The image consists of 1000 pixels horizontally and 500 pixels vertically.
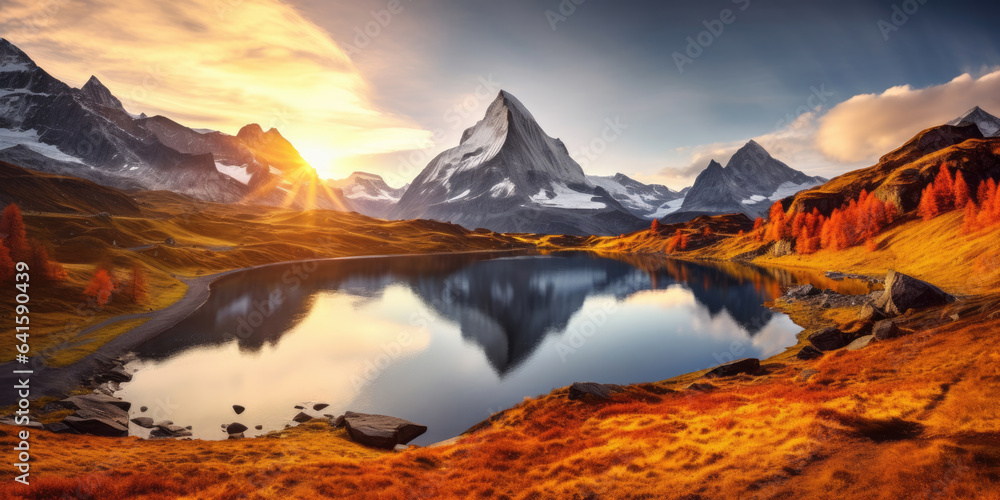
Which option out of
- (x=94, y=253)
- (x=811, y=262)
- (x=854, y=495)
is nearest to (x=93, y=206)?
(x=94, y=253)

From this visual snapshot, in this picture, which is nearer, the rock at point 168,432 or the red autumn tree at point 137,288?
the rock at point 168,432

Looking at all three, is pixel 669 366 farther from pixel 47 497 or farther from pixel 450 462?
pixel 47 497

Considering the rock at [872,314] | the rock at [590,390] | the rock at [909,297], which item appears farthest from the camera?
the rock at [872,314]

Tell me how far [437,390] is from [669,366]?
96.3ft

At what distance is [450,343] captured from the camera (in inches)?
2427

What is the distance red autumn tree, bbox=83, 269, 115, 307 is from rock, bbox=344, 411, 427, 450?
194 feet

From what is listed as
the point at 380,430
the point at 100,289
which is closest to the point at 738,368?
the point at 380,430

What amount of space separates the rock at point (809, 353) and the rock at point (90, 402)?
217 ft

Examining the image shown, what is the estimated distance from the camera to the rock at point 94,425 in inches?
1138

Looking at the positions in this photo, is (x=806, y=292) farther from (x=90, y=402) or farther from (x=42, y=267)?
(x=42, y=267)

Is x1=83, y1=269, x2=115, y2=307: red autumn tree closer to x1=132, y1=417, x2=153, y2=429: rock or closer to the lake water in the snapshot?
the lake water

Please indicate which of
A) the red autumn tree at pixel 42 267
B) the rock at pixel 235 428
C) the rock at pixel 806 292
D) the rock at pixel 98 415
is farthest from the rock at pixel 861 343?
the red autumn tree at pixel 42 267

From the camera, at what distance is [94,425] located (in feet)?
96.2

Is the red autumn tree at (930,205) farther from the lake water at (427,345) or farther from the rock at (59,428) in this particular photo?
the rock at (59,428)
